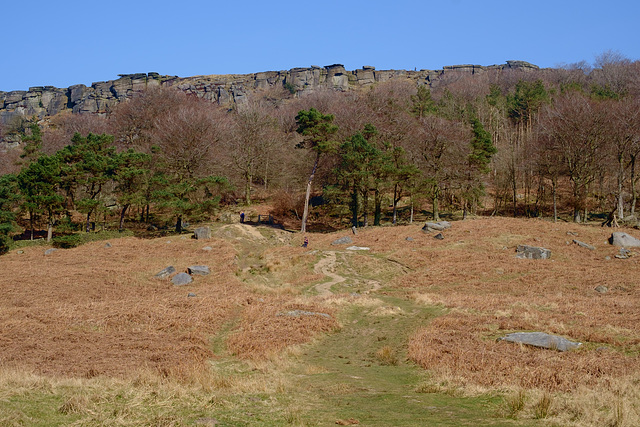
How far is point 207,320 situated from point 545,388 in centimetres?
1495

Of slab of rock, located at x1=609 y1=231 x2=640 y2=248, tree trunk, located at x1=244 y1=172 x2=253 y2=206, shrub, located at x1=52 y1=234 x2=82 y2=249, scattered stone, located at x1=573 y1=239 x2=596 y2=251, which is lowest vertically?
shrub, located at x1=52 y1=234 x2=82 y2=249

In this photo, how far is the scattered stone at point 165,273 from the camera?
115 ft

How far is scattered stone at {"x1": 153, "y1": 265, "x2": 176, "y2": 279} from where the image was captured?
35062 millimetres

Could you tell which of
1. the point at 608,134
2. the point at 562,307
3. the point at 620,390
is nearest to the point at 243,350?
the point at 620,390

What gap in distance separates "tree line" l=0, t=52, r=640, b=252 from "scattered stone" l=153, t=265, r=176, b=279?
44.0 ft

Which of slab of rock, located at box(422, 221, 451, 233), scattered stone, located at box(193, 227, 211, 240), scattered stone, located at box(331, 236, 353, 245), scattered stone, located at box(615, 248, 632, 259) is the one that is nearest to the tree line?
scattered stone, located at box(193, 227, 211, 240)

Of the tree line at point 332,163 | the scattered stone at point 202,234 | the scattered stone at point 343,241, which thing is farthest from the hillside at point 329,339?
the tree line at point 332,163

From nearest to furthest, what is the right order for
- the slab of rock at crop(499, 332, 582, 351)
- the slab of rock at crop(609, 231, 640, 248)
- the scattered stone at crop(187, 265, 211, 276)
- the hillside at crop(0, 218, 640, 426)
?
the hillside at crop(0, 218, 640, 426) < the slab of rock at crop(499, 332, 582, 351) < the scattered stone at crop(187, 265, 211, 276) < the slab of rock at crop(609, 231, 640, 248)

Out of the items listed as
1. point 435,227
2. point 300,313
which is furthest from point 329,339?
point 435,227

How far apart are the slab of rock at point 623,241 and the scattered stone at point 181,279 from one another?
36.1 m

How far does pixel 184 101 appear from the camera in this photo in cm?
8681

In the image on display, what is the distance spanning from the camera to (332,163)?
211 ft

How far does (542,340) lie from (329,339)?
27.7 feet

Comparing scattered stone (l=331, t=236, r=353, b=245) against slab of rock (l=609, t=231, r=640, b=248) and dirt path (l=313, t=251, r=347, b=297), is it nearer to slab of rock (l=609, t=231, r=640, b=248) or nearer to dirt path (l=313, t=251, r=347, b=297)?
dirt path (l=313, t=251, r=347, b=297)
